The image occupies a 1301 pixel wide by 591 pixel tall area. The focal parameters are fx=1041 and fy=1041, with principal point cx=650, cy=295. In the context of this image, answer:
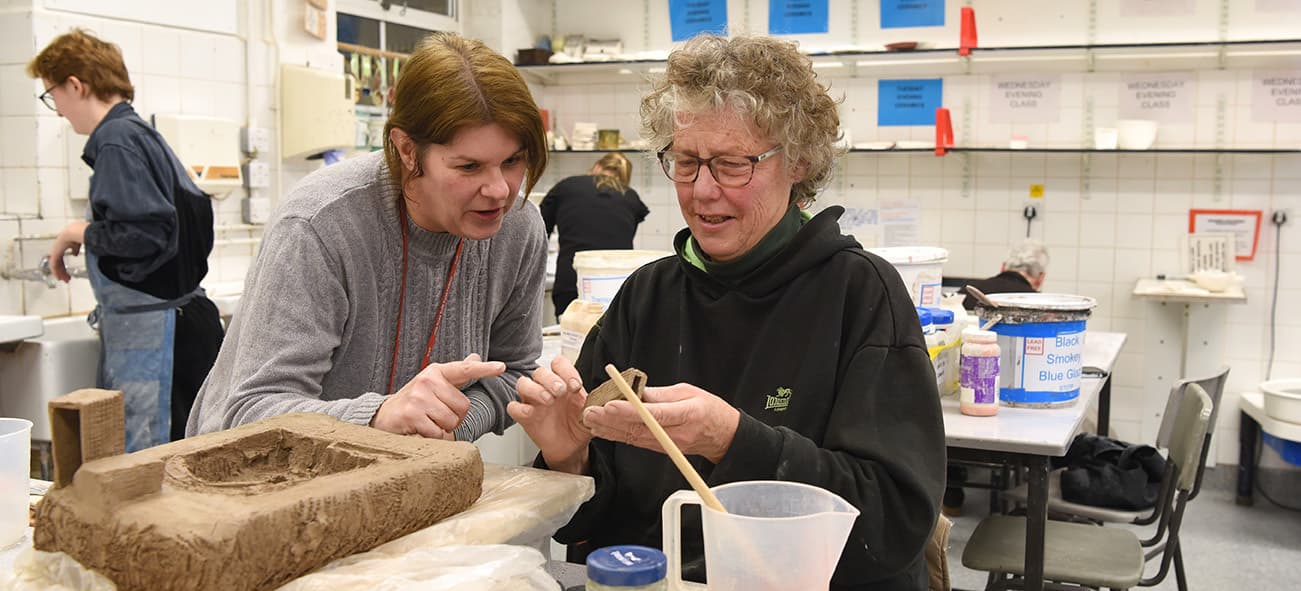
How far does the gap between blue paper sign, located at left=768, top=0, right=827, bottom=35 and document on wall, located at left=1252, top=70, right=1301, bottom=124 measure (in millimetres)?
2121

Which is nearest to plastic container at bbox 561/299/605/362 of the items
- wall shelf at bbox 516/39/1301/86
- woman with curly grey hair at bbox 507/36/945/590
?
woman with curly grey hair at bbox 507/36/945/590

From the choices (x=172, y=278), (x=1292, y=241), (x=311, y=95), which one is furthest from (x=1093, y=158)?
(x=172, y=278)

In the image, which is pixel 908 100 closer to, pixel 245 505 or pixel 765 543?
pixel 765 543

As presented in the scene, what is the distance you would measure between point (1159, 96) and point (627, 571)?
4.98 meters

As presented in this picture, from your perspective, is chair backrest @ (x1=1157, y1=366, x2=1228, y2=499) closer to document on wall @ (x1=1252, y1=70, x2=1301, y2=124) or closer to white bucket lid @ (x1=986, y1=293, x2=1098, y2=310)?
white bucket lid @ (x1=986, y1=293, x2=1098, y2=310)

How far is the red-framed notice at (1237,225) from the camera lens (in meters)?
4.98

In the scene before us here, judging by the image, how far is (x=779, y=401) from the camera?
1452 millimetres

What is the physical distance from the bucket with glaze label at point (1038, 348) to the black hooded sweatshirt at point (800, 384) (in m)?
1.48

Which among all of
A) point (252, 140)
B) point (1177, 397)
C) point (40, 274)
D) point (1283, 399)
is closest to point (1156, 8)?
point (1283, 399)

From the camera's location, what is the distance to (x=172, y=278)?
3.21 metres

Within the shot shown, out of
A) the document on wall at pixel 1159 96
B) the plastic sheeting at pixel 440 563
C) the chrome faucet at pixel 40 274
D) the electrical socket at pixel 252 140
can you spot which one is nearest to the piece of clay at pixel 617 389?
the plastic sheeting at pixel 440 563

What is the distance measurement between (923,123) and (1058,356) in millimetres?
2861

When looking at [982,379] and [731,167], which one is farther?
[982,379]

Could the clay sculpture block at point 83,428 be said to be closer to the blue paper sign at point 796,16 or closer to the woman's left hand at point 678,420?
the woman's left hand at point 678,420
